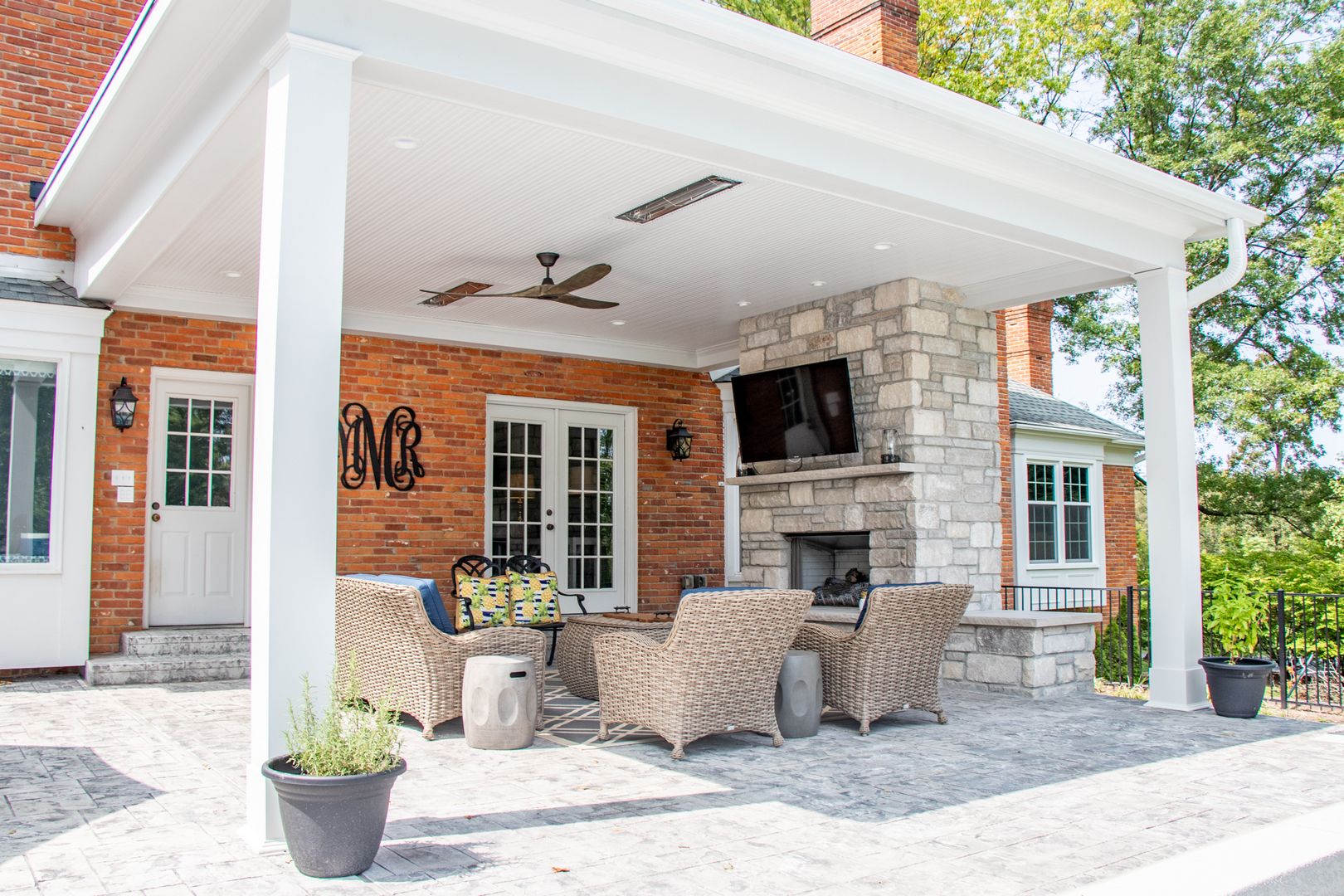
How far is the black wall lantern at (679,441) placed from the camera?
34.3ft

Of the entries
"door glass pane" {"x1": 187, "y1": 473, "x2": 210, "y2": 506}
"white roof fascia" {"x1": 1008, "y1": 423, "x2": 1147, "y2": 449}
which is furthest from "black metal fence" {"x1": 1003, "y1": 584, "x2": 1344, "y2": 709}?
"door glass pane" {"x1": 187, "y1": 473, "x2": 210, "y2": 506}

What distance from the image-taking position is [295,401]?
11.0ft

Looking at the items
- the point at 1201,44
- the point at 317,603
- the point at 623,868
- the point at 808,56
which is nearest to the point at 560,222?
the point at 808,56

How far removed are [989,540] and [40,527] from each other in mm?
6956

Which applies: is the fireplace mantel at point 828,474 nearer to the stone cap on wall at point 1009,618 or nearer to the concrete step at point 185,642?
the stone cap on wall at point 1009,618

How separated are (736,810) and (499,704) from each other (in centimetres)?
153

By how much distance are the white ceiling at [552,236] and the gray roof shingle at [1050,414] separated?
4.88 meters

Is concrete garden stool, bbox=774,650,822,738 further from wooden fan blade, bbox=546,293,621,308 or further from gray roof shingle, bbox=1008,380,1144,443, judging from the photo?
gray roof shingle, bbox=1008,380,1144,443

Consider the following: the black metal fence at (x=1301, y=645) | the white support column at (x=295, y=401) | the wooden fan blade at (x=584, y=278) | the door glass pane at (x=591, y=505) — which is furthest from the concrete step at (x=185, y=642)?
the black metal fence at (x=1301, y=645)

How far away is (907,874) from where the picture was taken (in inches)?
124

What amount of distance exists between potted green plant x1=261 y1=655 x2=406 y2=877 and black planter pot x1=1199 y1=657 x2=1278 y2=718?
4.98m

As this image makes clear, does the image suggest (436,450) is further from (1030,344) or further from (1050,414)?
(1030,344)

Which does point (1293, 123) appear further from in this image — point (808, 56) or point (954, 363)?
point (808, 56)

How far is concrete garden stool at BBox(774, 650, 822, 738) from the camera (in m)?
5.29
